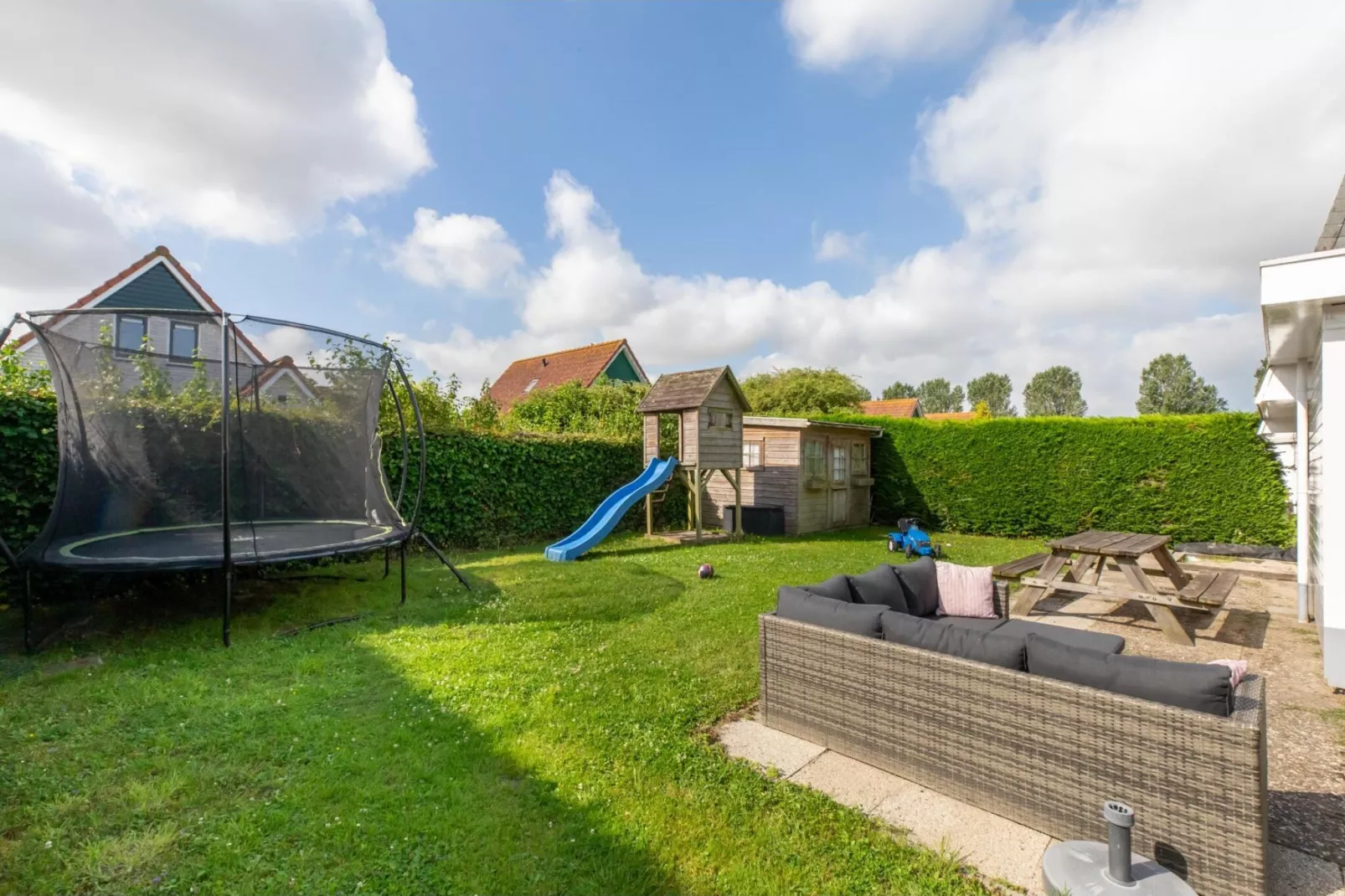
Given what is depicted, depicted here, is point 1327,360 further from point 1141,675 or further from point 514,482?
point 514,482

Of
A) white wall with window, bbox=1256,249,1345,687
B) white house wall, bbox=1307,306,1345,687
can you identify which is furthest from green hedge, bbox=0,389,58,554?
white house wall, bbox=1307,306,1345,687

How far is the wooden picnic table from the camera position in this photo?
4.77m

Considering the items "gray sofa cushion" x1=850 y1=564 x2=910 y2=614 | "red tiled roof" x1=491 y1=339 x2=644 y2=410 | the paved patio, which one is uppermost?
"red tiled roof" x1=491 y1=339 x2=644 y2=410

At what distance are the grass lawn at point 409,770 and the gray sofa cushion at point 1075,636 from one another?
5.88ft

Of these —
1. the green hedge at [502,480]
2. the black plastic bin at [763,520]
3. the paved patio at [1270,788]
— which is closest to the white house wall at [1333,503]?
the paved patio at [1270,788]

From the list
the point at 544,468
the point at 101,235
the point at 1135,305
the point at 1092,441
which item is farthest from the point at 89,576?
the point at 1135,305

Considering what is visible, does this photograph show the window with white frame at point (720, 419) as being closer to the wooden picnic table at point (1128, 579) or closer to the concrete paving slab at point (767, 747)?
the wooden picnic table at point (1128, 579)

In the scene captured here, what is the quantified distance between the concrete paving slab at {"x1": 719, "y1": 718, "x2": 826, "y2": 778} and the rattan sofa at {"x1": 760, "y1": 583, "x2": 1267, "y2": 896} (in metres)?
0.07

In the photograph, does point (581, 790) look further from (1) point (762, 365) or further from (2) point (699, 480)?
(1) point (762, 365)

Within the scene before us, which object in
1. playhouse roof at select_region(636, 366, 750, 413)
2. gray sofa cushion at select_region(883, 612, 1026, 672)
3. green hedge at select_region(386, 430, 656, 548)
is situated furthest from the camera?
playhouse roof at select_region(636, 366, 750, 413)

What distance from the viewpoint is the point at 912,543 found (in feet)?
28.9

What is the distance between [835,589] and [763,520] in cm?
792

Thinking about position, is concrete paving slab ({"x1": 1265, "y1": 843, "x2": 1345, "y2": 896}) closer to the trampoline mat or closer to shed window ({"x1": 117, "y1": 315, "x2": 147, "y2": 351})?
the trampoline mat

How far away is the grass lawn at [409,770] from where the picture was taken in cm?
200
